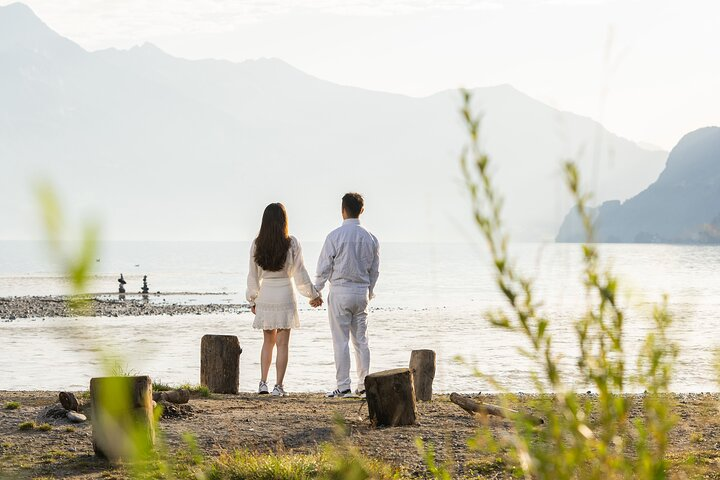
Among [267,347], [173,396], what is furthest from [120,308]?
[173,396]

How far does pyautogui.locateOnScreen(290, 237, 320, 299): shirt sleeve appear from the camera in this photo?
11.2m

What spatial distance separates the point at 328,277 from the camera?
447 inches

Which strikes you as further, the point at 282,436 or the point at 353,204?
the point at 353,204

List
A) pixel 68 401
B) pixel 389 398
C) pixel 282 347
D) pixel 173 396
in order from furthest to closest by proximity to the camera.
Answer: pixel 282 347 → pixel 173 396 → pixel 68 401 → pixel 389 398

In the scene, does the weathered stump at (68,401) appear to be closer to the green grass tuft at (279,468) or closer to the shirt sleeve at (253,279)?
the shirt sleeve at (253,279)

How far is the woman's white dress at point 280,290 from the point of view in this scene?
36.9ft

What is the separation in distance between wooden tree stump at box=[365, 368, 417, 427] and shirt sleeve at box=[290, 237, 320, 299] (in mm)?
2344

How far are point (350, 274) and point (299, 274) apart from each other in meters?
0.62

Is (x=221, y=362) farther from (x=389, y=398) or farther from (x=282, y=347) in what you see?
(x=389, y=398)

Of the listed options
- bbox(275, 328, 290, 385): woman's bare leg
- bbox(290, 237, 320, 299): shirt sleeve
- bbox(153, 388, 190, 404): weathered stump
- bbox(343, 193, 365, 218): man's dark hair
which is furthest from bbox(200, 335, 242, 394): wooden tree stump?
bbox(343, 193, 365, 218): man's dark hair

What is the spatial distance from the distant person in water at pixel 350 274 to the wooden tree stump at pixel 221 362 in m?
1.52

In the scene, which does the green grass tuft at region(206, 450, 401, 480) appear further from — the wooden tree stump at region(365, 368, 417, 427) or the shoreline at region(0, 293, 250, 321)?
the shoreline at region(0, 293, 250, 321)

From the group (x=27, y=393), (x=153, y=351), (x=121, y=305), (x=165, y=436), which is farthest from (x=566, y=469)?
(x=121, y=305)

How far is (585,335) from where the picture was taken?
1.98 meters
